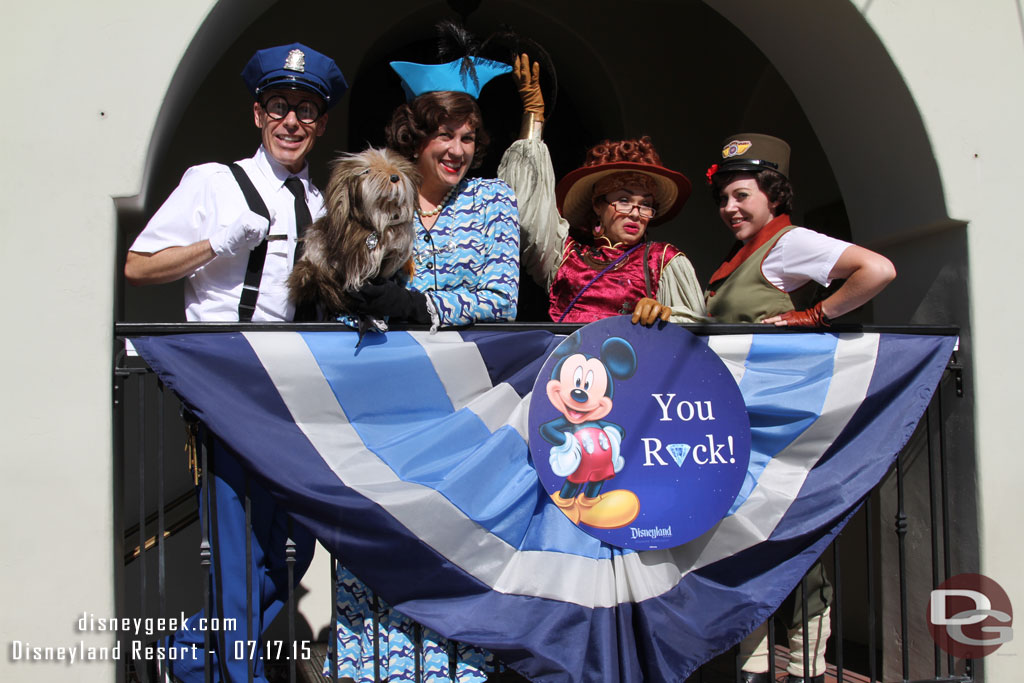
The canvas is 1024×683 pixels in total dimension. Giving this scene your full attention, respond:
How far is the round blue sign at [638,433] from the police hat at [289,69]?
4.47 ft

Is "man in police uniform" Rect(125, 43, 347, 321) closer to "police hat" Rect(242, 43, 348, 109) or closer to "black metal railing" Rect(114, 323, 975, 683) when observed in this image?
"police hat" Rect(242, 43, 348, 109)

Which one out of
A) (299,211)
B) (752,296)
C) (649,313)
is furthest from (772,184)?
(299,211)

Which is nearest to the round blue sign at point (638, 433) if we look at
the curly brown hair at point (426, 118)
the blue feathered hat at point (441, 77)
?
the curly brown hair at point (426, 118)

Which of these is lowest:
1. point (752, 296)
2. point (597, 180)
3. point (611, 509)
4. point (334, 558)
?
point (334, 558)

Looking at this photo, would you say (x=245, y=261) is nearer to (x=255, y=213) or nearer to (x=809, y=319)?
(x=255, y=213)

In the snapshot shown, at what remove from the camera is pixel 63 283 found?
308 centimetres

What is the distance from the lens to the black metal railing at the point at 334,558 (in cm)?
312

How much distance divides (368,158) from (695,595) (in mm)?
1897

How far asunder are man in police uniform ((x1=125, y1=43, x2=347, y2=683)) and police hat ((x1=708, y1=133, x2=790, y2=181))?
160 centimetres

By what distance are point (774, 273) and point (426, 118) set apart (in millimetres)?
1472

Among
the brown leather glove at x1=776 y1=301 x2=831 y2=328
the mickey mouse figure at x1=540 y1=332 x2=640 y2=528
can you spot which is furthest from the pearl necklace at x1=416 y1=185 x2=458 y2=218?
the brown leather glove at x1=776 y1=301 x2=831 y2=328

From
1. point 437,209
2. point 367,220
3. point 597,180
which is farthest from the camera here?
point 597,180

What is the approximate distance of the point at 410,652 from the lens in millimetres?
3131

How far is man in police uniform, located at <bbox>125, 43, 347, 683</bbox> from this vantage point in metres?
3.16
